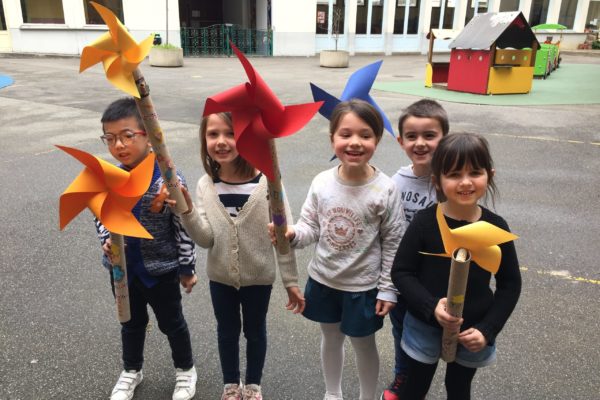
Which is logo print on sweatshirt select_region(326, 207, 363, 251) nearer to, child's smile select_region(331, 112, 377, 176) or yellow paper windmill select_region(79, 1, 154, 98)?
child's smile select_region(331, 112, 377, 176)

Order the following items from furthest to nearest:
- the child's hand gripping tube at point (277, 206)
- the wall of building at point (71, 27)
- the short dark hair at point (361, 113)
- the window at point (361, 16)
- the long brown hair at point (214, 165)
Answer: the window at point (361, 16) → the wall of building at point (71, 27) → the long brown hair at point (214, 165) → the short dark hair at point (361, 113) → the child's hand gripping tube at point (277, 206)

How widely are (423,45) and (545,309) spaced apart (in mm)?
27660

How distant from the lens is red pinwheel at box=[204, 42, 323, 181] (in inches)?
65.4

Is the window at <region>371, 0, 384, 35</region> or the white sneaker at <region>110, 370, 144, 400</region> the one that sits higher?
the window at <region>371, 0, 384, 35</region>

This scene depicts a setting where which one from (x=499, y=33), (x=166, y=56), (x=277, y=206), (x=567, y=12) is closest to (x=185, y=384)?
(x=277, y=206)

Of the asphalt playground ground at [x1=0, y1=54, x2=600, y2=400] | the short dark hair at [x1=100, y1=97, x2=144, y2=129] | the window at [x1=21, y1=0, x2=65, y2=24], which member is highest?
the window at [x1=21, y1=0, x2=65, y2=24]

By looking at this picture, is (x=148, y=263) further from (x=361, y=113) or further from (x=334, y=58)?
(x=334, y=58)

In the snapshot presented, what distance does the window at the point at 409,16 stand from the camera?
90.2 feet

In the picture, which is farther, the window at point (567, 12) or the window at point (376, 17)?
the window at point (567, 12)

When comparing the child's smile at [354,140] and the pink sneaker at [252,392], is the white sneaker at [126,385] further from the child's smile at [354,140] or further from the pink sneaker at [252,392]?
the child's smile at [354,140]

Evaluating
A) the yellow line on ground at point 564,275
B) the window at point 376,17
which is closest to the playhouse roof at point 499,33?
the yellow line on ground at point 564,275

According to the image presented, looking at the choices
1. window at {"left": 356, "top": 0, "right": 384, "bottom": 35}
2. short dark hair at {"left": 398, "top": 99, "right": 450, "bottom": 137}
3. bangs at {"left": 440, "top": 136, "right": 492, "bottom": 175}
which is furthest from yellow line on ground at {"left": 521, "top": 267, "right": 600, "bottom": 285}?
window at {"left": 356, "top": 0, "right": 384, "bottom": 35}

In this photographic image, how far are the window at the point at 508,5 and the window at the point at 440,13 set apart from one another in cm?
352

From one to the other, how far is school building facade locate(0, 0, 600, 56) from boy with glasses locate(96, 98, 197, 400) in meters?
21.1
